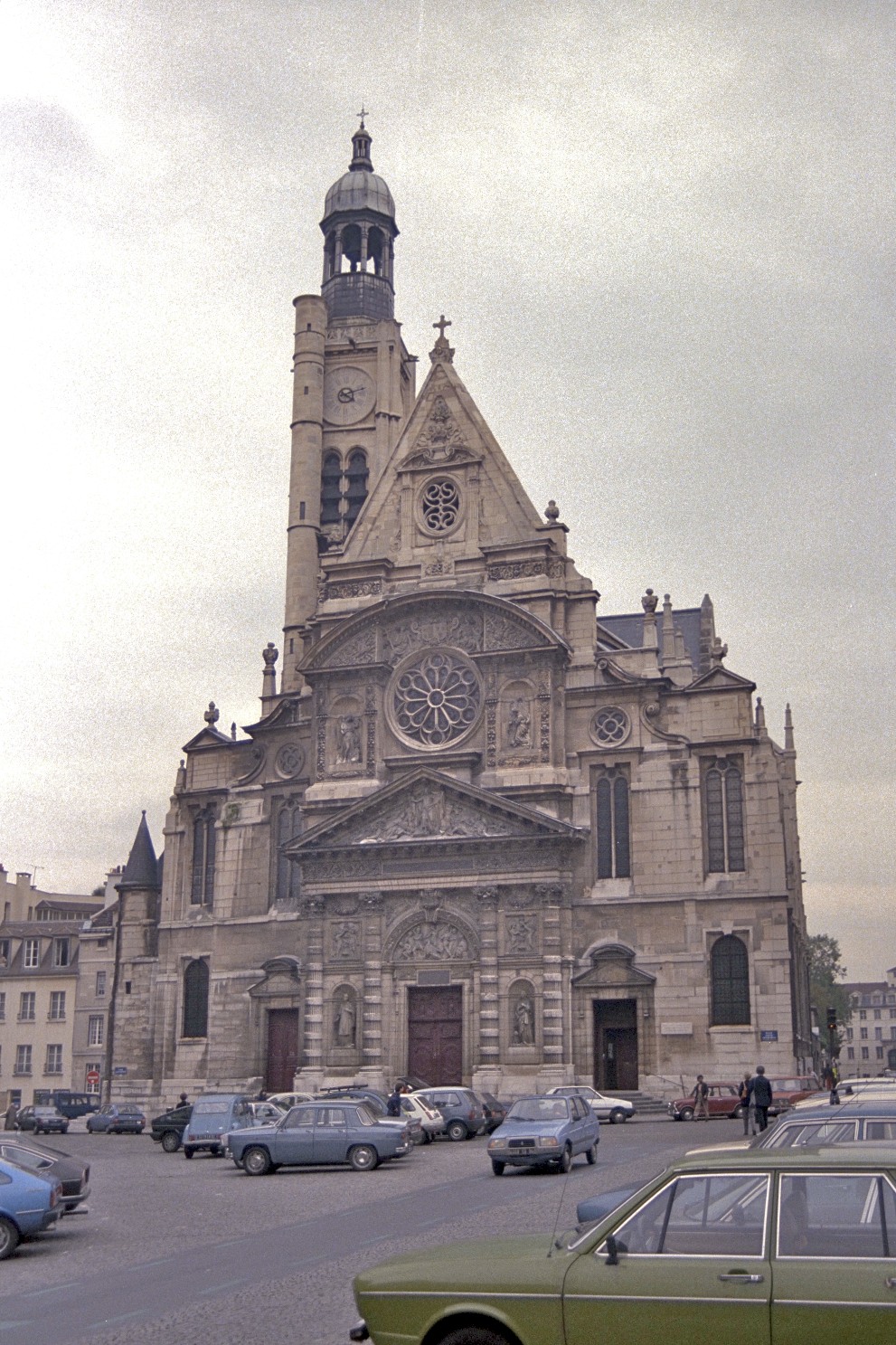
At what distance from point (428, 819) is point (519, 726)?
164 inches

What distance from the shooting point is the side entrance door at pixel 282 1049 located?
4875cm

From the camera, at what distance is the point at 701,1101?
40.2m

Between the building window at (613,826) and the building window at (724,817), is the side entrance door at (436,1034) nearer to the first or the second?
the building window at (613,826)

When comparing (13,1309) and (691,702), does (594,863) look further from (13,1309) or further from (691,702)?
(13,1309)

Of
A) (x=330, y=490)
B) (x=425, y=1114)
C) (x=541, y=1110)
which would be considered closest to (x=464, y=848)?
(x=425, y=1114)

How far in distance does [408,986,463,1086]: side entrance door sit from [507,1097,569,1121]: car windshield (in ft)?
63.5

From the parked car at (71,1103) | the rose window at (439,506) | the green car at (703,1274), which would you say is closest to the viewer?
the green car at (703,1274)

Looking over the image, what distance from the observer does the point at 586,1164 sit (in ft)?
87.5

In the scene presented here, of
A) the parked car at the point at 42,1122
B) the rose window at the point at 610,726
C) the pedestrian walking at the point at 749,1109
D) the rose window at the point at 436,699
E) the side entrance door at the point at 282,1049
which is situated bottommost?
the parked car at the point at 42,1122

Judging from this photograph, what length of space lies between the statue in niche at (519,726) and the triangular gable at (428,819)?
226cm

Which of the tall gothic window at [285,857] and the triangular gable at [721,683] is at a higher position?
the triangular gable at [721,683]

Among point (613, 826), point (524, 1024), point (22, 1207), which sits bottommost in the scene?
point (22, 1207)

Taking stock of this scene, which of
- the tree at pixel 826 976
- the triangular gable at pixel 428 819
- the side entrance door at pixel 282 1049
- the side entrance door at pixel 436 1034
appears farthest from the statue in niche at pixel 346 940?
the tree at pixel 826 976

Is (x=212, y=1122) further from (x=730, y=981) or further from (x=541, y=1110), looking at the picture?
(x=730, y=981)
